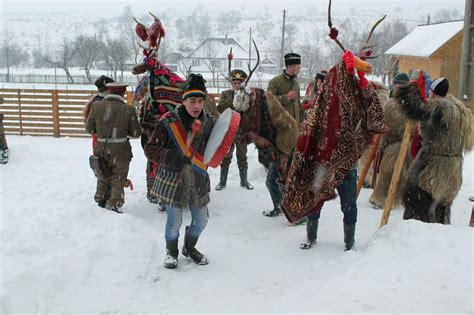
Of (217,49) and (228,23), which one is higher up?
(228,23)

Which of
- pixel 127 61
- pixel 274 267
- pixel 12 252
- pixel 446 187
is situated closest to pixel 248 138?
pixel 274 267

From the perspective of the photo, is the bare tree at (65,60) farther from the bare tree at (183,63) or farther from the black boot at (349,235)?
the black boot at (349,235)

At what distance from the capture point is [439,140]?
4316 mm

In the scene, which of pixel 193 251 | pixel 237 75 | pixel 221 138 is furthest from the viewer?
pixel 237 75

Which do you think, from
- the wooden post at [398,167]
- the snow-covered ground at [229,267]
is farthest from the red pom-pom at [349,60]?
the snow-covered ground at [229,267]

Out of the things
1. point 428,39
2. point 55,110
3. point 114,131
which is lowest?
point 55,110

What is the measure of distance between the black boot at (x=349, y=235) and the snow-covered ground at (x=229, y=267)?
0.36 feet

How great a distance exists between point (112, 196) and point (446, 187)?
3955mm

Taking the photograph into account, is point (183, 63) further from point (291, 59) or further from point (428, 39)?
point (291, 59)

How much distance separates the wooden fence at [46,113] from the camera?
13.1 metres

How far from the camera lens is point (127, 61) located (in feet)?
205

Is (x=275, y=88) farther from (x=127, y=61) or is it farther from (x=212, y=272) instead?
(x=127, y=61)

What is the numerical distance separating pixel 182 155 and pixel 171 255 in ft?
3.29

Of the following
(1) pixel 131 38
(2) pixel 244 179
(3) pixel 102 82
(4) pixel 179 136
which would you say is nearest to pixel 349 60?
(4) pixel 179 136
